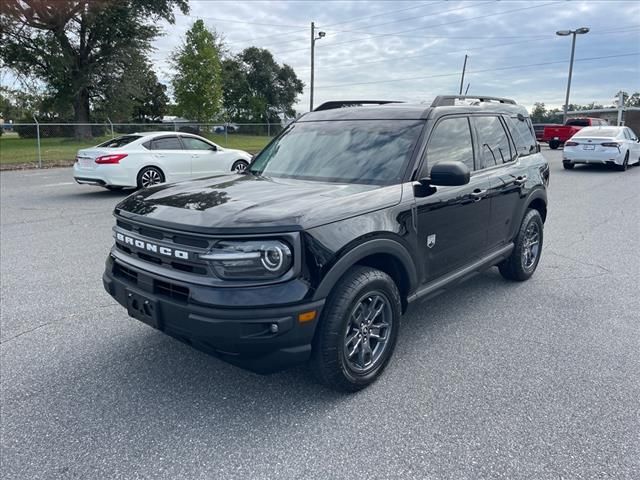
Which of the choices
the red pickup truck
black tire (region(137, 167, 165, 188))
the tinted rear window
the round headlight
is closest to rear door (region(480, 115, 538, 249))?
the round headlight

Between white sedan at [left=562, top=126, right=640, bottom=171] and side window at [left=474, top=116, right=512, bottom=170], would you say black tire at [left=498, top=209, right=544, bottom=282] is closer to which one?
side window at [left=474, top=116, right=512, bottom=170]

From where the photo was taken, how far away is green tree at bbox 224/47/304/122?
6216 cm

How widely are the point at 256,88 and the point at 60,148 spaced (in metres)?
43.0

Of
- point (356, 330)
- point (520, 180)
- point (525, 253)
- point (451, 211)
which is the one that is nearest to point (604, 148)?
point (525, 253)

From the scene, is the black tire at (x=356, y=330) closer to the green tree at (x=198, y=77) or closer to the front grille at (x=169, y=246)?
the front grille at (x=169, y=246)

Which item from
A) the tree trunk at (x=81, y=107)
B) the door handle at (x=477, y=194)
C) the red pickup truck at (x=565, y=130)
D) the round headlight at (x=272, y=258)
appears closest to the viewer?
the round headlight at (x=272, y=258)

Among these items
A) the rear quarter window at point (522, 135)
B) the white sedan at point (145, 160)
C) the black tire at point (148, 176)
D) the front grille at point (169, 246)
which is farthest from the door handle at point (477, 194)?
the black tire at point (148, 176)

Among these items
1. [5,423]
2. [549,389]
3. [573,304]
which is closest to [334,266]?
[549,389]

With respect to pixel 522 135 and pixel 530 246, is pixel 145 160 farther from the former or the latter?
pixel 530 246

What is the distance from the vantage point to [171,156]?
37.8 feet

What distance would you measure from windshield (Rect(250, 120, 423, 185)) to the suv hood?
0.18 meters

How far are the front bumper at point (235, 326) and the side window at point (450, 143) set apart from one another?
5.37 ft

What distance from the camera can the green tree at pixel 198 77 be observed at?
111 ft

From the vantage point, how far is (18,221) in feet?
27.2
